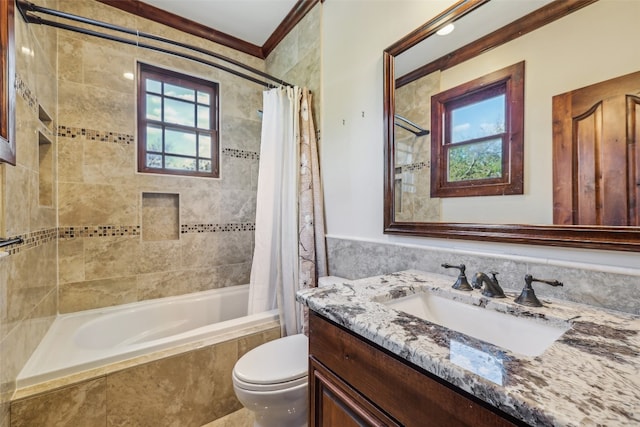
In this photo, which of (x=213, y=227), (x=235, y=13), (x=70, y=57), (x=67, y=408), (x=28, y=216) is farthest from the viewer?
(x=213, y=227)

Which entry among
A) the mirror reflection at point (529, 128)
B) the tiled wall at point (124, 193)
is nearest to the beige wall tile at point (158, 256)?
the tiled wall at point (124, 193)

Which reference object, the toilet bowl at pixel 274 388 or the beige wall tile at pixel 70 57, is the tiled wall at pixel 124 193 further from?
the toilet bowl at pixel 274 388

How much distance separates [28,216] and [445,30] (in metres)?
→ 2.13

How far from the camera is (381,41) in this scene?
1.47 meters

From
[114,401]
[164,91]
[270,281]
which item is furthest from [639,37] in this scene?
[164,91]

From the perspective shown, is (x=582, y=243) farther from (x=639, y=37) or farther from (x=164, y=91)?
(x=164, y=91)

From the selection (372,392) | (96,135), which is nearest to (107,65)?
(96,135)

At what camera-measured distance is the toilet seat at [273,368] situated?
1.13m

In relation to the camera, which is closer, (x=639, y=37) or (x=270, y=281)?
(x=639, y=37)

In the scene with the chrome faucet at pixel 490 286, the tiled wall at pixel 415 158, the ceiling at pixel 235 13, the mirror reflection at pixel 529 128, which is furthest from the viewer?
the ceiling at pixel 235 13

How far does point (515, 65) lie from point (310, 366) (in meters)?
1.27

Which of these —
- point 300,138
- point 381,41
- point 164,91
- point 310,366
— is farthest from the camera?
point 164,91

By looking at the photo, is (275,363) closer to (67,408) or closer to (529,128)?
(67,408)

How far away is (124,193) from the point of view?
6.64ft
